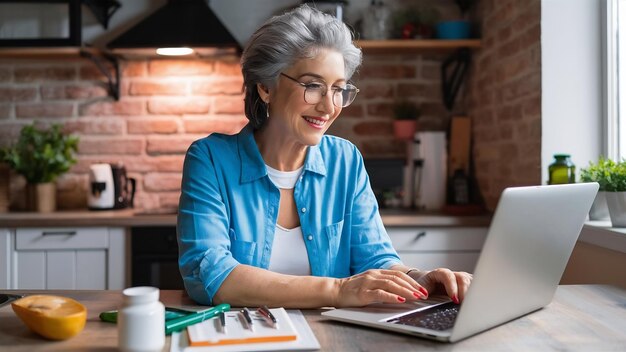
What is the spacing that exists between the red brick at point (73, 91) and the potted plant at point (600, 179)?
245cm

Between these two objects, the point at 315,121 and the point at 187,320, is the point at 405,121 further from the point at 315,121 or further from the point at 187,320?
the point at 187,320

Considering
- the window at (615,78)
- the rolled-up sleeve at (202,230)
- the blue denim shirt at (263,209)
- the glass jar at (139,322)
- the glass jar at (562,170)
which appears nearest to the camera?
the glass jar at (139,322)

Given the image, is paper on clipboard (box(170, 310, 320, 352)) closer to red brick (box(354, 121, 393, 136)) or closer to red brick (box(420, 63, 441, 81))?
red brick (box(354, 121, 393, 136))

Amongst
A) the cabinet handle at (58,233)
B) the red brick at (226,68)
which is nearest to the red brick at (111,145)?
the red brick at (226,68)

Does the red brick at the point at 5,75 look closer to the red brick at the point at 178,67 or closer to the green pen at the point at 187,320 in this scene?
the red brick at the point at 178,67

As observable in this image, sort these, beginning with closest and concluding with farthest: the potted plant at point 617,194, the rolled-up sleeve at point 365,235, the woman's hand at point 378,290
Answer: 1. the woman's hand at point 378,290
2. the rolled-up sleeve at point 365,235
3. the potted plant at point 617,194

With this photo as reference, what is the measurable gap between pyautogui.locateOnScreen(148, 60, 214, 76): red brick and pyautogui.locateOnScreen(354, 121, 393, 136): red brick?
0.86 meters

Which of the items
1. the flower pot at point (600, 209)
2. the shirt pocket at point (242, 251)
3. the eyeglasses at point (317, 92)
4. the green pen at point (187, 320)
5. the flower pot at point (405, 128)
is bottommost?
the green pen at point (187, 320)

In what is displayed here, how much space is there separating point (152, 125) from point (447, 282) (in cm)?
243

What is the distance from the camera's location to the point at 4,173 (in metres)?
3.36

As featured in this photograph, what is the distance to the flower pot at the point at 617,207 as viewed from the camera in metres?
1.96

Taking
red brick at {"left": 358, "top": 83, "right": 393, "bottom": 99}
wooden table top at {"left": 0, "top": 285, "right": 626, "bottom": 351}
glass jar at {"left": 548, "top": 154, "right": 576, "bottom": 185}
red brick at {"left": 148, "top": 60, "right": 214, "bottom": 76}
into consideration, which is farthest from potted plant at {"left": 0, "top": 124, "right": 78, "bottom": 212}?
glass jar at {"left": 548, "top": 154, "right": 576, "bottom": 185}

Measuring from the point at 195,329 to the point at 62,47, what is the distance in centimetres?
243

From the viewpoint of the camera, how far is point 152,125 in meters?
3.50
